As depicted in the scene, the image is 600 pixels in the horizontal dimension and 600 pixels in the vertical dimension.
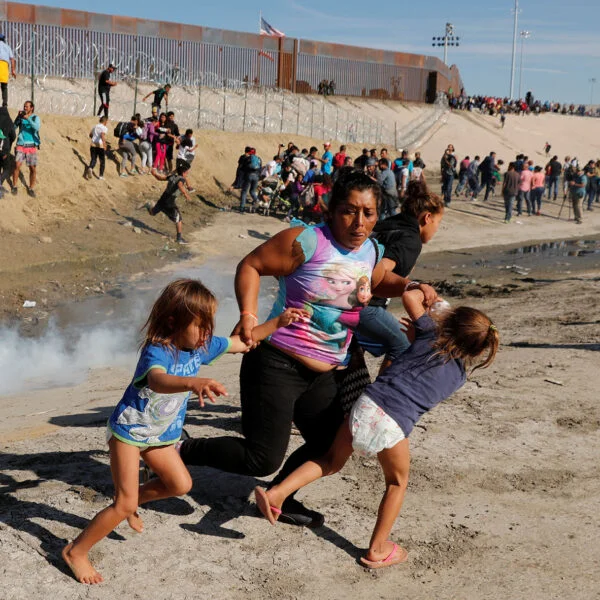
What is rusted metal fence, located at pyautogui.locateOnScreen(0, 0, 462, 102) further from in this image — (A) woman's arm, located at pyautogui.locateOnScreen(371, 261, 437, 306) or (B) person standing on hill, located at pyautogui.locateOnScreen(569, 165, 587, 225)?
(A) woman's arm, located at pyautogui.locateOnScreen(371, 261, 437, 306)

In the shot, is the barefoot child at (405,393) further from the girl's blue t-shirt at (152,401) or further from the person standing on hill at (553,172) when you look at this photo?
the person standing on hill at (553,172)

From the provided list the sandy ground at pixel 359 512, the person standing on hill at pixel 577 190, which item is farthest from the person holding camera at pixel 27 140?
the person standing on hill at pixel 577 190

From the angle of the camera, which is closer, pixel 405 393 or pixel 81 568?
pixel 81 568

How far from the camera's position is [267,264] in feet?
13.0

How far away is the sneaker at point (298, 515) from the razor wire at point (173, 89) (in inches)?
817

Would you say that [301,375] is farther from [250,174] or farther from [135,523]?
[250,174]

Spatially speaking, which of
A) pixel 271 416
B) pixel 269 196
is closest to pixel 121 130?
pixel 269 196

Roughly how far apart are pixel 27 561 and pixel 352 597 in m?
1.44

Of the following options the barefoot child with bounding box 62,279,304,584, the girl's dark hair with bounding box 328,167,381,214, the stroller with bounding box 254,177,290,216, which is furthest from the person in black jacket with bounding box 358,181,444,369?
the stroller with bounding box 254,177,290,216

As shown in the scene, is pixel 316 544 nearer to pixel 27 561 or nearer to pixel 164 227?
pixel 27 561

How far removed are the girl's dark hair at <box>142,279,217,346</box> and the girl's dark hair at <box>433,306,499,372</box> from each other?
102 cm

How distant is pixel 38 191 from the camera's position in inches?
728

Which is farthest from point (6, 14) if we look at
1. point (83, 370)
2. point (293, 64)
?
point (83, 370)

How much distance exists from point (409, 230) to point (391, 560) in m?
1.95
